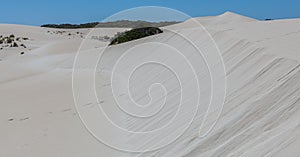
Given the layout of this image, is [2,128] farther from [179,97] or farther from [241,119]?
[241,119]

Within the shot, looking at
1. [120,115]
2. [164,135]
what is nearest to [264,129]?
[164,135]

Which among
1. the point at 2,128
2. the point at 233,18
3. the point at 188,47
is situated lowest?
the point at 2,128

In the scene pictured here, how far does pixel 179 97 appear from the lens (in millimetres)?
5730

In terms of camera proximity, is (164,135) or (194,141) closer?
(194,141)

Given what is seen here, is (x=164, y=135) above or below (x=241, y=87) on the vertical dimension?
below

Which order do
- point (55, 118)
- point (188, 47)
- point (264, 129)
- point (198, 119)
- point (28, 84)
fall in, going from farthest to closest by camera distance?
1. point (28, 84)
2. point (188, 47)
3. point (55, 118)
4. point (198, 119)
5. point (264, 129)

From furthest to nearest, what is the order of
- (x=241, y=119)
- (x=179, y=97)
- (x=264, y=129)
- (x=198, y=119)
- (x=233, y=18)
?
(x=233, y=18) < (x=179, y=97) < (x=198, y=119) < (x=241, y=119) < (x=264, y=129)

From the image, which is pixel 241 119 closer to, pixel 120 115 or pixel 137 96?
pixel 120 115

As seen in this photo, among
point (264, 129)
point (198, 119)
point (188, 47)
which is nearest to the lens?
point (264, 129)

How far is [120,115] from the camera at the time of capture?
21.5ft

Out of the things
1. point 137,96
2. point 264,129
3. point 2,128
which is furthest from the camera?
point 137,96

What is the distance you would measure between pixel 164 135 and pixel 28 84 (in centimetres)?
783

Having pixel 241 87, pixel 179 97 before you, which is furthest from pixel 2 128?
pixel 241 87

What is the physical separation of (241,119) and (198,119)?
74 cm
